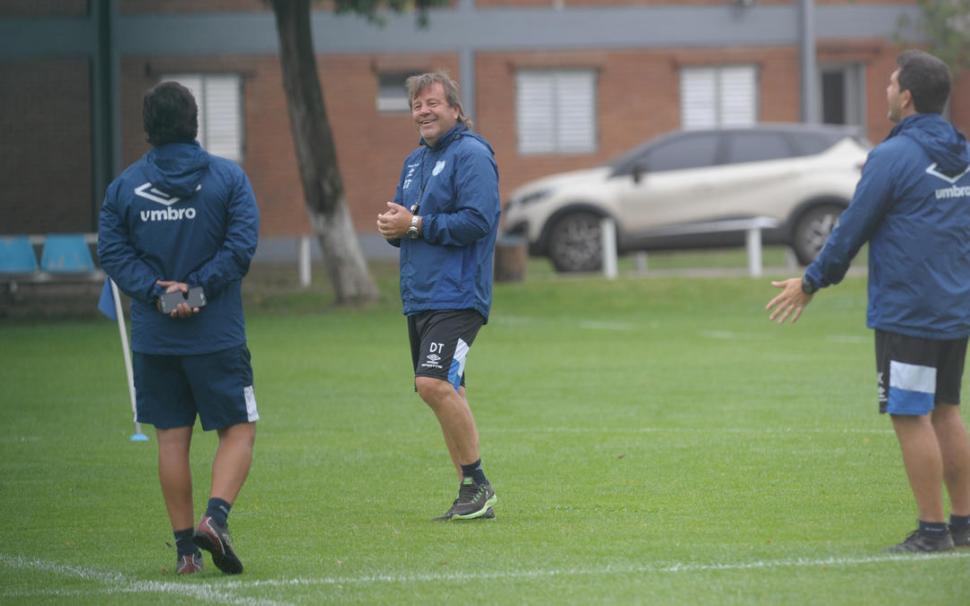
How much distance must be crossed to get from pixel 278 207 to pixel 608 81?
7222 mm

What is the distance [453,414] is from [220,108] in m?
28.1

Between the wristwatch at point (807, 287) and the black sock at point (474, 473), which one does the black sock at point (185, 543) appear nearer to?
the black sock at point (474, 473)

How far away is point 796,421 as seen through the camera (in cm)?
1239

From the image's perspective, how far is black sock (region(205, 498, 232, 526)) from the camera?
7.18 metres

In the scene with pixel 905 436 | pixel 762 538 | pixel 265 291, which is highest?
pixel 905 436

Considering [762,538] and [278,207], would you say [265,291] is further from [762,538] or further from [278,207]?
[762,538]

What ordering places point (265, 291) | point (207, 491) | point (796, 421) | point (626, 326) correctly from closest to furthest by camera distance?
1. point (207, 491)
2. point (796, 421)
3. point (626, 326)
4. point (265, 291)

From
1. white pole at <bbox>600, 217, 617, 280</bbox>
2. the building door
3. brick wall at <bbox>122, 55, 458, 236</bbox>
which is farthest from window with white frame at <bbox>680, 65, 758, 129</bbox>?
white pole at <bbox>600, 217, 617, 280</bbox>

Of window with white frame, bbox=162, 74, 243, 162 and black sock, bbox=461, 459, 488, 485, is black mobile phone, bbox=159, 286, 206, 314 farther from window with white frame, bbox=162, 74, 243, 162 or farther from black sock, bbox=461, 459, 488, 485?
window with white frame, bbox=162, 74, 243, 162

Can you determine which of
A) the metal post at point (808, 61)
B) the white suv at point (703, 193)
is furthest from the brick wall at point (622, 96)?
the white suv at point (703, 193)

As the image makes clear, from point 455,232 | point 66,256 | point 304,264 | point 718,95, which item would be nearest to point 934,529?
point 455,232

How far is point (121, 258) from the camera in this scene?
7387mm

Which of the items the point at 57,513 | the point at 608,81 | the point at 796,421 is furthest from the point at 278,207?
the point at 57,513

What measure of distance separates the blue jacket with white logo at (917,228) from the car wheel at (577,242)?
731 inches
